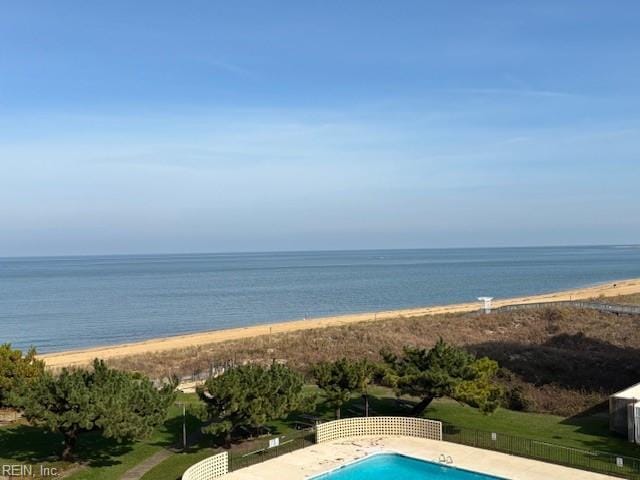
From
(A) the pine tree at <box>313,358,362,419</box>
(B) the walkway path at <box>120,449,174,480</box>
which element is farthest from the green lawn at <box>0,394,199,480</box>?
(A) the pine tree at <box>313,358,362,419</box>

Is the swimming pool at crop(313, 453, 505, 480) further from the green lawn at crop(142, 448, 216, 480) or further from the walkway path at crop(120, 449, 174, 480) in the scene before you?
the walkway path at crop(120, 449, 174, 480)

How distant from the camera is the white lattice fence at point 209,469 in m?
20.3

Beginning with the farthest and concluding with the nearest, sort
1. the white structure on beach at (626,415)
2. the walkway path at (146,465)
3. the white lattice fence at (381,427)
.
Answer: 1. the white lattice fence at (381,427)
2. the white structure on beach at (626,415)
3. the walkway path at (146,465)

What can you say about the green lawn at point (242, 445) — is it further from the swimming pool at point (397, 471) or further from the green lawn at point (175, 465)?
the swimming pool at point (397, 471)

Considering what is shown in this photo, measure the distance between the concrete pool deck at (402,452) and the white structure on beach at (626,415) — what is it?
407 cm

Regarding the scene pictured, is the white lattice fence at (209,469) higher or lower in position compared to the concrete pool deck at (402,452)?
higher

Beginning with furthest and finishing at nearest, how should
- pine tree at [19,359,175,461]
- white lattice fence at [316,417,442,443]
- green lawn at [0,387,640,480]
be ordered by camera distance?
white lattice fence at [316,417,442,443], green lawn at [0,387,640,480], pine tree at [19,359,175,461]

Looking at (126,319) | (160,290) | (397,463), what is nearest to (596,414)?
(397,463)

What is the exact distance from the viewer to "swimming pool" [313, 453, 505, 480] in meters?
21.6

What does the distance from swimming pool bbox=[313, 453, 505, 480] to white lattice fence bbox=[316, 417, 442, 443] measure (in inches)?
108

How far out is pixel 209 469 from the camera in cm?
2108

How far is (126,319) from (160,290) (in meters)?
48.3

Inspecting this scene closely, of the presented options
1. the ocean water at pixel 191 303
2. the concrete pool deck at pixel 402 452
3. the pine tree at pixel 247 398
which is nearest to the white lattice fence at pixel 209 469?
the concrete pool deck at pixel 402 452

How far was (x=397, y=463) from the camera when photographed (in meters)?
23.2
